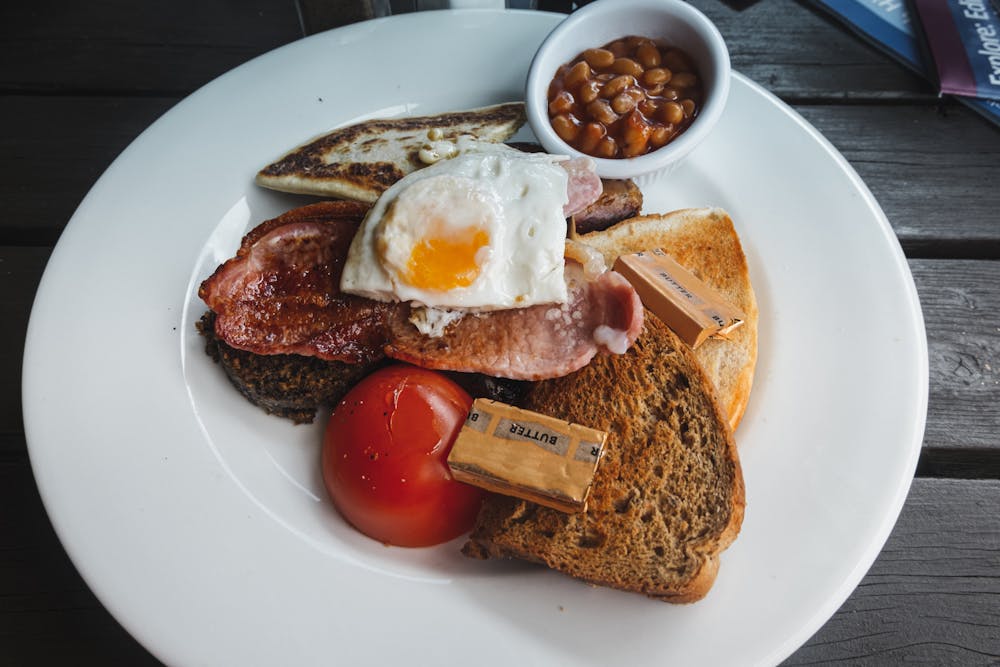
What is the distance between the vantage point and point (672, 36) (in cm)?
225

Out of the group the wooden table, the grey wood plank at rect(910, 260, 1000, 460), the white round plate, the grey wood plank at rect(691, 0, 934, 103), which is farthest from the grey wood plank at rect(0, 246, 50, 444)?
the grey wood plank at rect(910, 260, 1000, 460)

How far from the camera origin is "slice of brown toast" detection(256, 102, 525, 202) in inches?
86.0

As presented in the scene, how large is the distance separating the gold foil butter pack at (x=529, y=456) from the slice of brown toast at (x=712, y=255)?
467 mm

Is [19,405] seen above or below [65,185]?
below

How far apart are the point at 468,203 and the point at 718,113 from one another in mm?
838

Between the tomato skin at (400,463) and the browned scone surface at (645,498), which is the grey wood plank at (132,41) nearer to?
the tomato skin at (400,463)

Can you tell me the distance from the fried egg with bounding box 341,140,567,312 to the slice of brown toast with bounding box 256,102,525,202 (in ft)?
1.14

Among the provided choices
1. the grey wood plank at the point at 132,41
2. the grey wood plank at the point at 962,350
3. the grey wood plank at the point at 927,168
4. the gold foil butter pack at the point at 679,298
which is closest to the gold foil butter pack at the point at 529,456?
the gold foil butter pack at the point at 679,298

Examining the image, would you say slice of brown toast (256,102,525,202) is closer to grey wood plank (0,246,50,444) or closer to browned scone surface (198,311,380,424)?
browned scone surface (198,311,380,424)

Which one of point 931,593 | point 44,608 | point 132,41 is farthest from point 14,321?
point 931,593

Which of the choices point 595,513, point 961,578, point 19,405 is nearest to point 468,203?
Answer: point 595,513

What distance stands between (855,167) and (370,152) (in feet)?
5.60

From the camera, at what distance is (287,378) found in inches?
76.6

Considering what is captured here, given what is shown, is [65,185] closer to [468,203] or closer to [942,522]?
[468,203]
